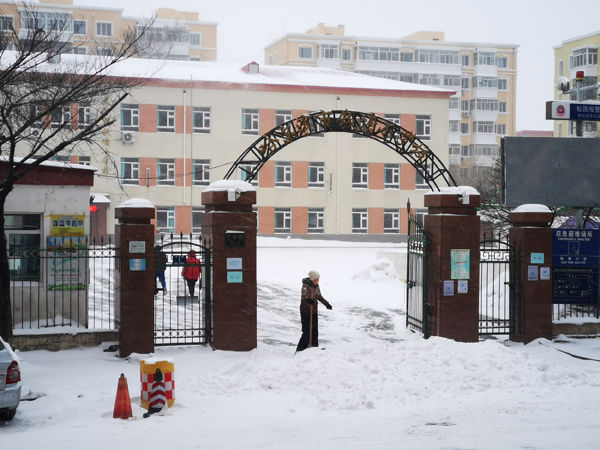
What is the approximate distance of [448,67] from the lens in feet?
265

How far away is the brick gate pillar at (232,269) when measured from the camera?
1336 cm

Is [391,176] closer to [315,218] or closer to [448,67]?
[315,218]

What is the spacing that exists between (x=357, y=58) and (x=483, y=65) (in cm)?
1552

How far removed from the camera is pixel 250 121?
148ft

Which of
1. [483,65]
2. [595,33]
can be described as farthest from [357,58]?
[595,33]

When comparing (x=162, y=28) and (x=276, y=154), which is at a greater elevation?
(x=162, y=28)

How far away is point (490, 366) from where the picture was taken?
1128cm

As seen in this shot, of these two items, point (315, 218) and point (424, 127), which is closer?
point (315, 218)

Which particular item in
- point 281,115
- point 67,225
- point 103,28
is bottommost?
point 67,225

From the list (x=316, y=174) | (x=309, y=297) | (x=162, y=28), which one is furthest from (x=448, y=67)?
(x=309, y=297)

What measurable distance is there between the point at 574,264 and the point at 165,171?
106 feet

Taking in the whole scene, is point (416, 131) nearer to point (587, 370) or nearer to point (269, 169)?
point (269, 169)

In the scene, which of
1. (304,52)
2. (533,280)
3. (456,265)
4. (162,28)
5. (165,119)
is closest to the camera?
(456,265)

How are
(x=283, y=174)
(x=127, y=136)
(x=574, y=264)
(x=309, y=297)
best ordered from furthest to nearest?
(x=283, y=174) < (x=127, y=136) < (x=574, y=264) < (x=309, y=297)
